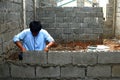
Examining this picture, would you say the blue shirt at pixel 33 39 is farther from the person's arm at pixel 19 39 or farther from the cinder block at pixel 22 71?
the cinder block at pixel 22 71

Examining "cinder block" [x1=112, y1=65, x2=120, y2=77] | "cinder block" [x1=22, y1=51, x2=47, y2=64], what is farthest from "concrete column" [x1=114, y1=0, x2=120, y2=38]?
"cinder block" [x1=22, y1=51, x2=47, y2=64]

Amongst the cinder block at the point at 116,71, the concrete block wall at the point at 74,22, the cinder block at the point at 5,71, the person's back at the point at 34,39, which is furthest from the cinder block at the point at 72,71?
the concrete block wall at the point at 74,22

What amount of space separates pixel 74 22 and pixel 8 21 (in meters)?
4.93

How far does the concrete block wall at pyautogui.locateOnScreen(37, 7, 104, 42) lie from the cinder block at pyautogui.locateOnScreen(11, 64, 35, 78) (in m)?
6.65

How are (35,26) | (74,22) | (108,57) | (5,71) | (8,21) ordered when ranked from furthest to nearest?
1. (74,22)
2. (8,21)
3. (35,26)
4. (5,71)
5. (108,57)

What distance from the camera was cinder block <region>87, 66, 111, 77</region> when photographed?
398 centimetres

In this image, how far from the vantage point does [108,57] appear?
13.0ft

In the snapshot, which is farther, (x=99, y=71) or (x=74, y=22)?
(x=74, y=22)

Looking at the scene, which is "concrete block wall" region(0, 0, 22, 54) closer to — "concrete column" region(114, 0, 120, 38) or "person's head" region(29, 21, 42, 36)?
"person's head" region(29, 21, 42, 36)

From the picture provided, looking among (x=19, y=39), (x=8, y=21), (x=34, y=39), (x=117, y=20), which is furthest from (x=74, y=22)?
(x=19, y=39)

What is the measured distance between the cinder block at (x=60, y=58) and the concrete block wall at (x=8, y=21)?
167cm

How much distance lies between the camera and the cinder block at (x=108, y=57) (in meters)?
3.97

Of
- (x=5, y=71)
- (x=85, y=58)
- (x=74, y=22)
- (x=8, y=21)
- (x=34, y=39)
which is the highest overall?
(x=8, y=21)

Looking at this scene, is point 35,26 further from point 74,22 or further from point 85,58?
point 74,22
